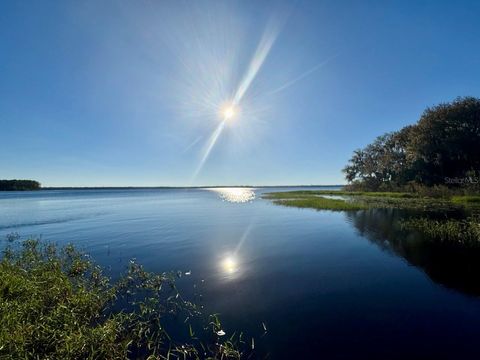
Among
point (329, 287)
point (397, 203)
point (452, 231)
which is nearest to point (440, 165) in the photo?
point (397, 203)

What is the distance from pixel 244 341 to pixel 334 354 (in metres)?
2.72

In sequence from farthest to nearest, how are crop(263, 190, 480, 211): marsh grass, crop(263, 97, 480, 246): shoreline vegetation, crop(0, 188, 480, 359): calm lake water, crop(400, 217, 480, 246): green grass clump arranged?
crop(263, 97, 480, 246): shoreline vegetation
crop(263, 190, 480, 211): marsh grass
crop(400, 217, 480, 246): green grass clump
crop(0, 188, 480, 359): calm lake water

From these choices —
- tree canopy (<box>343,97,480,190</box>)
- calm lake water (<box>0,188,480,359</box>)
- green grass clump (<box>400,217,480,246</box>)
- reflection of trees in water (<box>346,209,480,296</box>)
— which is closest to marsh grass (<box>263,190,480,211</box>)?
tree canopy (<box>343,97,480,190</box>)

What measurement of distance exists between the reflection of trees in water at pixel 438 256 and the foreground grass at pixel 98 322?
1210 cm

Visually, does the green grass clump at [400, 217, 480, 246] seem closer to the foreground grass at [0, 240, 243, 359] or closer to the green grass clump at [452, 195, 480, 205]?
the foreground grass at [0, 240, 243, 359]

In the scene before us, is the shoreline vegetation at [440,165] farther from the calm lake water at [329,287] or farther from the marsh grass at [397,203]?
the calm lake water at [329,287]

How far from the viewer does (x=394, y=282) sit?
13133 millimetres

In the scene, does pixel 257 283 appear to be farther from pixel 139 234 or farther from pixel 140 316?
pixel 139 234

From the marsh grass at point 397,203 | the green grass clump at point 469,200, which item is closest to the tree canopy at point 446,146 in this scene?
the marsh grass at point 397,203

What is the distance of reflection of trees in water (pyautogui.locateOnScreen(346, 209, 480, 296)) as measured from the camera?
1297 centimetres

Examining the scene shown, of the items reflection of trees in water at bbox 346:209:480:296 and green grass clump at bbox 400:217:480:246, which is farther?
green grass clump at bbox 400:217:480:246

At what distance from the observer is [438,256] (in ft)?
55.9

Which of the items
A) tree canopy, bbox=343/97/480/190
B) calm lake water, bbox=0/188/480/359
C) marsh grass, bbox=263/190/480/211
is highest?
tree canopy, bbox=343/97/480/190

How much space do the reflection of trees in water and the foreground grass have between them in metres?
12.1
